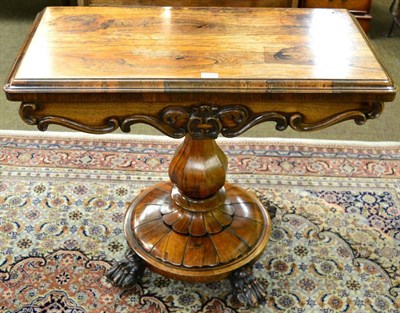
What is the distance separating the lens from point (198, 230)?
1.57 meters

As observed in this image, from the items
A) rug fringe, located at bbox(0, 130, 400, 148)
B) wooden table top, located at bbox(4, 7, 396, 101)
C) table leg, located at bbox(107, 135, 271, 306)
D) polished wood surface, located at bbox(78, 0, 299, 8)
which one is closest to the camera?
wooden table top, located at bbox(4, 7, 396, 101)

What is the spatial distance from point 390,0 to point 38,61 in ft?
9.02

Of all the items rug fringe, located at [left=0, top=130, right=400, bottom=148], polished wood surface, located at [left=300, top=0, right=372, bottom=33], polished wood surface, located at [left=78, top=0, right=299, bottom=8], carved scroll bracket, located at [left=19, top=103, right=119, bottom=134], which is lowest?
rug fringe, located at [left=0, top=130, right=400, bottom=148]

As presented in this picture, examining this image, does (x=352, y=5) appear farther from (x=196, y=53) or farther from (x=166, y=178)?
(x=196, y=53)

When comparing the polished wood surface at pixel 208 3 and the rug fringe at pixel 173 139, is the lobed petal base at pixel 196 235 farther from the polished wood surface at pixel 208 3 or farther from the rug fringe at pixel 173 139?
the polished wood surface at pixel 208 3

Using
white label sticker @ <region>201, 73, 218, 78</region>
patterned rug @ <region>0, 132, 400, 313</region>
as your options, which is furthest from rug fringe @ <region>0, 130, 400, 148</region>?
white label sticker @ <region>201, 73, 218, 78</region>

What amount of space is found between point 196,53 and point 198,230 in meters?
0.54

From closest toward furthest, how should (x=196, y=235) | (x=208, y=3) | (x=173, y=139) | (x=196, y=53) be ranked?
(x=196, y=53), (x=196, y=235), (x=173, y=139), (x=208, y=3)

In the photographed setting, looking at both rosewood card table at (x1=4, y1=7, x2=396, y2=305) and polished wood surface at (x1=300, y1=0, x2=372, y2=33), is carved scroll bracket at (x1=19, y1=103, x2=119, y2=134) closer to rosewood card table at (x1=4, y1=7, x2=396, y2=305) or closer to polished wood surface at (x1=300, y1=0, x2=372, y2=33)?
rosewood card table at (x1=4, y1=7, x2=396, y2=305)

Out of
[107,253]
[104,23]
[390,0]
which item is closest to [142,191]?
[107,253]

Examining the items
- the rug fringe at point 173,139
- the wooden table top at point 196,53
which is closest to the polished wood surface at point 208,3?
the rug fringe at point 173,139

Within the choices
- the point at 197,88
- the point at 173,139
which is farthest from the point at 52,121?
the point at 173,139

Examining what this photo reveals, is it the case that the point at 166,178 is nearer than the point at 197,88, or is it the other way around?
the point at 197,88

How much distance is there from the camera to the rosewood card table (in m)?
1.17
